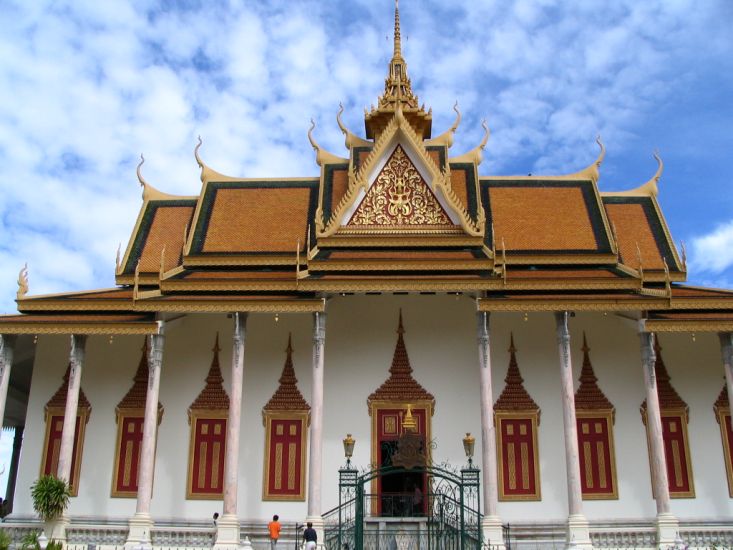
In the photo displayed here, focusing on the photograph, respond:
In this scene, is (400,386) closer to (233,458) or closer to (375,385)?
(375,385)

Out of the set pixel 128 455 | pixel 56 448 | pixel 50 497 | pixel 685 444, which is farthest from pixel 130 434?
pixel 685 444

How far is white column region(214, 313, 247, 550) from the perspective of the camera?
617 inches

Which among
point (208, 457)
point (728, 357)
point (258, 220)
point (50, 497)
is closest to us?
point (50, 497)

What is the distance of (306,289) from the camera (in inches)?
671

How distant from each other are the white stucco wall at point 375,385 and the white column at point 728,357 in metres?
1.36

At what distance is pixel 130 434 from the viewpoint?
60.5 ft

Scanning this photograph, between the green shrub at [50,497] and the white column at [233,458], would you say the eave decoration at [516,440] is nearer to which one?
the white column at [233,458]

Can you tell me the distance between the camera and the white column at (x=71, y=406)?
54.6 feet

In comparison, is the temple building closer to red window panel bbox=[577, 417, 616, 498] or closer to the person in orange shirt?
red window panel bbox=[577, 417, 616, 498]

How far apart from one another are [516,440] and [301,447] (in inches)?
198

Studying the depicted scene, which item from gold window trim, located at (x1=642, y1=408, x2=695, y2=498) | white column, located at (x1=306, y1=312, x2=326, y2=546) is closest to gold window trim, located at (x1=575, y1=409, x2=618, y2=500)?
gold window trim, located at (x1=642, y1=408, x2=695, y2=498)

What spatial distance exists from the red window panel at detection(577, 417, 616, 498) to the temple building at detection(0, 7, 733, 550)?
5 cm

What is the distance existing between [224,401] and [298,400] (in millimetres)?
1771

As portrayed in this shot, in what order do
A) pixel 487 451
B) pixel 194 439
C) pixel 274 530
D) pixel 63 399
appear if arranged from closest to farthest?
pixel 274 530, pixel 487 451, pixel 194 439, pixel 63 399
